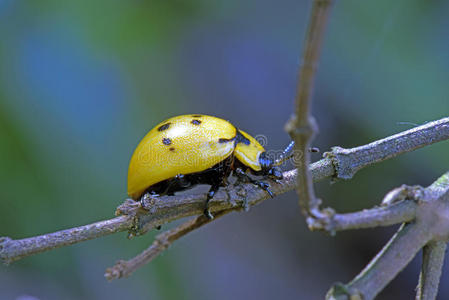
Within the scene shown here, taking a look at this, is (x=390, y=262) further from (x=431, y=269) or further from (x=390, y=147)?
(x=390, y=147)

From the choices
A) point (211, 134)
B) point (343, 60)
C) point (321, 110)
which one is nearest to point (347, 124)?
point (321, 110)

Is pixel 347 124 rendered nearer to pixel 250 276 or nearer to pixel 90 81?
pixel 250 276

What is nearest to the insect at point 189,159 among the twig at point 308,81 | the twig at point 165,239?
the twig at point 165,239

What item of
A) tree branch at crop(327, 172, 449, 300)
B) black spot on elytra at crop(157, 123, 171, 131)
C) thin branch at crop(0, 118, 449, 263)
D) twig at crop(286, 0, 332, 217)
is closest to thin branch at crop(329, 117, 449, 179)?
thin branch at crop(0, 118, 449, 263)

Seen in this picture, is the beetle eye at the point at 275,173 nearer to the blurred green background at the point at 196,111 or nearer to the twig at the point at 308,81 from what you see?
the twig at the point at 308,81

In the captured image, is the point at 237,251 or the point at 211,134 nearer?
the point at 211,134

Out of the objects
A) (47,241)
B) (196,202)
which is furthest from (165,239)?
(47,241)
